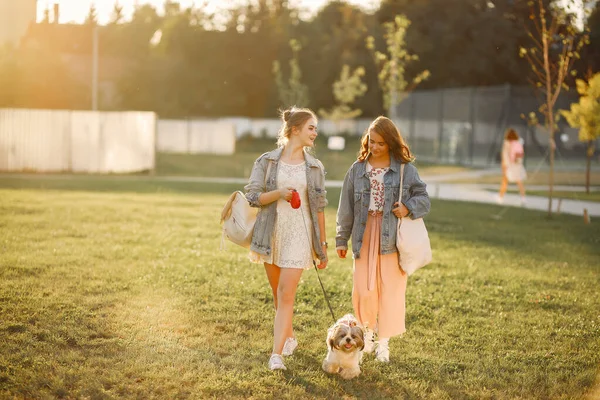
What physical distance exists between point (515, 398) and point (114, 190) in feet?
54.1

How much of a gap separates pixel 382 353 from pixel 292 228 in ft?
3.85

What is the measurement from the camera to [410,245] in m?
5.92

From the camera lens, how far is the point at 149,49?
6788 cm

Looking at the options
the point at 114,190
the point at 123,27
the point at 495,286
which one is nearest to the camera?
the point at 495,286

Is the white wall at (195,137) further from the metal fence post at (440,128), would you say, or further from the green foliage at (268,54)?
the green foliage at (268,54)

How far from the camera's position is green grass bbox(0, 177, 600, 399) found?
5438mm

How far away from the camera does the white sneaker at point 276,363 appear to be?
5.67 m

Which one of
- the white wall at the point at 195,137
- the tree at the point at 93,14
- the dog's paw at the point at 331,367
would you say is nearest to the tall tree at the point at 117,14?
the tree at the point at 93,14

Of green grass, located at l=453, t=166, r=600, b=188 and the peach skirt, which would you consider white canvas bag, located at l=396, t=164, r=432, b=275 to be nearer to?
the peach skirt

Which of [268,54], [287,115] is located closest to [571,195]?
[287,115]

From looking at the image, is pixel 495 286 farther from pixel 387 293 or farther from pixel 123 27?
pixel 123 27

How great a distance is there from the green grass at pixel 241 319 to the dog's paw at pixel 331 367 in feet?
0.16

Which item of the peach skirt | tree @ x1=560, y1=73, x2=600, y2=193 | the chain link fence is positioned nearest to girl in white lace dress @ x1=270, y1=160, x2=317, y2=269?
the peach skirt

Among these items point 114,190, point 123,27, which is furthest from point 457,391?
point 123,27
